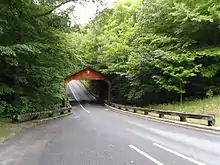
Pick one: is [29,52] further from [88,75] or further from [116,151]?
[88,75]

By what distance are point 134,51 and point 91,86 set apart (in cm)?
4914

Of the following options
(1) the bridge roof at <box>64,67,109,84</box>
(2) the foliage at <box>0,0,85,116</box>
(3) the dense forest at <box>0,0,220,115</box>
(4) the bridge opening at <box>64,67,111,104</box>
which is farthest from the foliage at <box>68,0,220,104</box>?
(4) the bridge opening at <box>64,67,111,104</box>

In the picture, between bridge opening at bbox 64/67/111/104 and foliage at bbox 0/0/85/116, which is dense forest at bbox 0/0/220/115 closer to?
foliage at bbox 0/0/85/116

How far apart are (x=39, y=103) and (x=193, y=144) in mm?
16105

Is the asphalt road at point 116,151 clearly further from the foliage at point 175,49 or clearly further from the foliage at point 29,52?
the foliage at point 175,49

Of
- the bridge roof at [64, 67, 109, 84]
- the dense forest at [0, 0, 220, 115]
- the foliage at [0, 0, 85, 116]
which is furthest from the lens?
the bridge roof at [64, 67, 109, 84]

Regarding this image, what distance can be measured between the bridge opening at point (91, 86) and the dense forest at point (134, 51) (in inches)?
723

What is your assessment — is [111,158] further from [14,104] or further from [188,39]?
[188,39]

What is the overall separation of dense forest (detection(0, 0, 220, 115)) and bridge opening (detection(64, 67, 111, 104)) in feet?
60.2

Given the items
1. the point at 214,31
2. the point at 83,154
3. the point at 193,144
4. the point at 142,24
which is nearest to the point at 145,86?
the point at 142,24

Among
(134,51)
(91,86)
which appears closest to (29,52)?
(134,51)

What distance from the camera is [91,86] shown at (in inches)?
3371

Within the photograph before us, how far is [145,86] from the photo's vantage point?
3522 centimetres

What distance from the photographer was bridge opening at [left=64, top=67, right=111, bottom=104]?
61.0 metres
